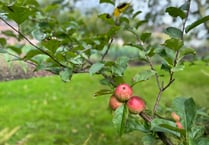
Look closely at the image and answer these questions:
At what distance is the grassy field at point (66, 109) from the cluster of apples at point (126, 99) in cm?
133

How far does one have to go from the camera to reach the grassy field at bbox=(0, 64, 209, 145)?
9.41 feet

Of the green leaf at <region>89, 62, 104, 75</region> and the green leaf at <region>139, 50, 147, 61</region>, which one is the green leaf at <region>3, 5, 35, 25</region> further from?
the green leaf at <region>139, 50, 147, 61</region>

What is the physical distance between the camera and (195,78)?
547 cm

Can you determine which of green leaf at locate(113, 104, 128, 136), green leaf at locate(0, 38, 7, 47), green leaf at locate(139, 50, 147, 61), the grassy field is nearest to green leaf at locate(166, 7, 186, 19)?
green leaf at locate(139, 50, 147, 61)

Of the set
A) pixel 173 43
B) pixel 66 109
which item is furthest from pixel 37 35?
pixel 66 109

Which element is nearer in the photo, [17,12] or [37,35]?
[17,12]

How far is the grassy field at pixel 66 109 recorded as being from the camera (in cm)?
287

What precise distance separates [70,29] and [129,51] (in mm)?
6466

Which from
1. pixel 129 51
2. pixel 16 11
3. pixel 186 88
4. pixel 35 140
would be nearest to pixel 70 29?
pixel 16 11

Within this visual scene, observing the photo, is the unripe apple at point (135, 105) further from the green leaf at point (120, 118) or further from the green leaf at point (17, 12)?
the green leaf at point (17, 12)

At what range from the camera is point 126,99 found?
81cm

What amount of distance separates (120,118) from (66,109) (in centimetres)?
311

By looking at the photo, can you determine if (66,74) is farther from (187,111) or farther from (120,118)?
(187,111)

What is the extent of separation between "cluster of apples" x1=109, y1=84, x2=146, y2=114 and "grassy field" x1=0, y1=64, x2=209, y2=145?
1.33 metres
